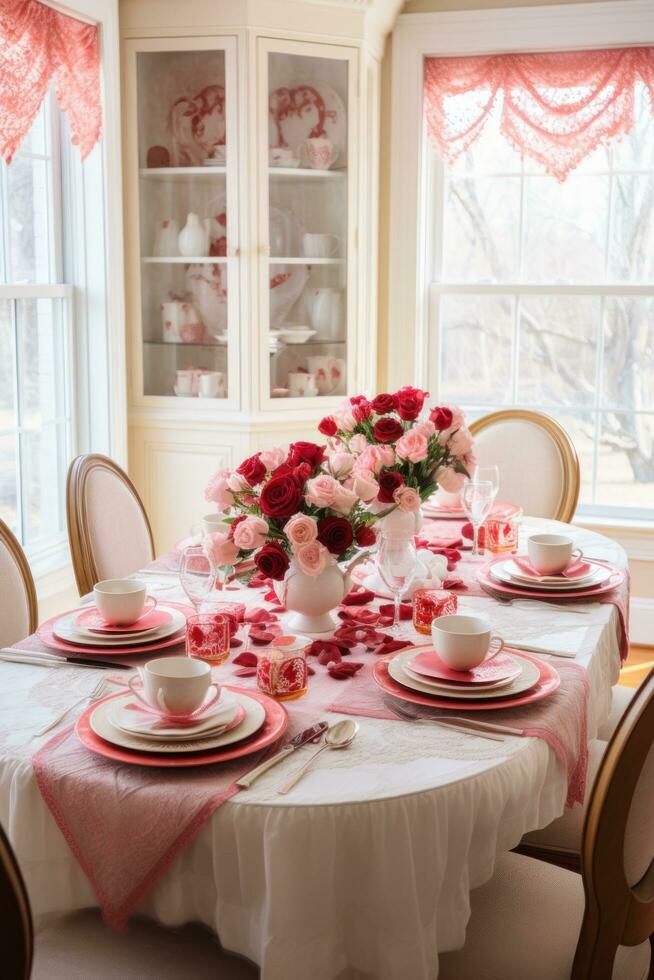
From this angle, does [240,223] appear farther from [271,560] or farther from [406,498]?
[271,560]

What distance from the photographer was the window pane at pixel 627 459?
13.5 ft

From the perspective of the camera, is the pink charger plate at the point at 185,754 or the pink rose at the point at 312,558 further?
the pink rose at the point at 312,558

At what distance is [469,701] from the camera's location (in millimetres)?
1576

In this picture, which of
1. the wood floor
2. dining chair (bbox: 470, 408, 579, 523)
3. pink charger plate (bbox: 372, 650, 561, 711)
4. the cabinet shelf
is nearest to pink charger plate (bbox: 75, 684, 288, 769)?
pink charger plate (bbox: 372, 650, 561, 711)

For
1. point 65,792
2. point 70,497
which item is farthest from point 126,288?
point 65,792

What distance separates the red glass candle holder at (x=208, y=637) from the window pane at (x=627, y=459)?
269 cm

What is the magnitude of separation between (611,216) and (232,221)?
1429 millimetres

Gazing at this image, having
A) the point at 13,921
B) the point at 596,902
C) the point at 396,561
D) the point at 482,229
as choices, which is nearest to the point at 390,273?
the point at 482,229

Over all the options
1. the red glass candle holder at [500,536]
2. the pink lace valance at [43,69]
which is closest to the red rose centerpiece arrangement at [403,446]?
the red glass candle holder at [500,536]

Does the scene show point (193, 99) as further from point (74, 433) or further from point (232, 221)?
point (74, 433)

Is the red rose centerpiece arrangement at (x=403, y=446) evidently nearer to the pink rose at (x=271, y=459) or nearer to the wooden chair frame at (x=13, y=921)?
the pink rose at (x=271, y=459)

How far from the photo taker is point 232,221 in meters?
3.65

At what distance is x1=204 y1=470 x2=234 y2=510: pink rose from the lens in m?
1.90

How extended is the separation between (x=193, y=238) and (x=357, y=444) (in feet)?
6.08
